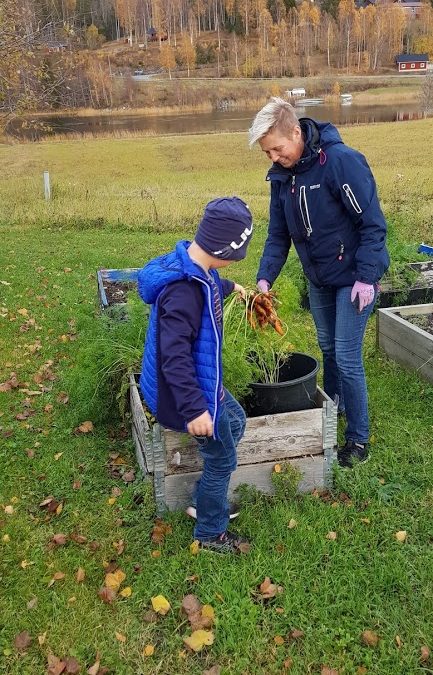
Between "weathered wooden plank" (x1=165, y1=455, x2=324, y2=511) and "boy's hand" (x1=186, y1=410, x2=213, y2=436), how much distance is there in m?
0.89

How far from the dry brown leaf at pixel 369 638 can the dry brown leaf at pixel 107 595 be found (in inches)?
50.6

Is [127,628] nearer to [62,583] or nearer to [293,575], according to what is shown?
[62,583]

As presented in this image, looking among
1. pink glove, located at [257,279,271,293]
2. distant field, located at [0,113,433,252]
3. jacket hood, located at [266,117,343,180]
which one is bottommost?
distant field, located at [0,113,433,252]

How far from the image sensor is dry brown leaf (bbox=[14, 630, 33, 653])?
295 cm

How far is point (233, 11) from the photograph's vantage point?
436 feet

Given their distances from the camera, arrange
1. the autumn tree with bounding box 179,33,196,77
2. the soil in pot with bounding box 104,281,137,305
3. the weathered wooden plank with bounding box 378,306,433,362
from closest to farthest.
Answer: the weathered wooden plank with bounding box 378,306,433,362 → the soil in pot with bounding box 104,281,137,305 → the autumn tree with bounding box 179,33,196,77

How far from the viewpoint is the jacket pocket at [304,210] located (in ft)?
12.4

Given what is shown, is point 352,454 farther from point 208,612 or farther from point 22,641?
point 22,641

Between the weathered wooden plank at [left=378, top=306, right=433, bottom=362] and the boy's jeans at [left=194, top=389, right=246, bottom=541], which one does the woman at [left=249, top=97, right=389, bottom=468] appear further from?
the weathered wooden plank at [left=378, top=306, right=433, bottom=362]

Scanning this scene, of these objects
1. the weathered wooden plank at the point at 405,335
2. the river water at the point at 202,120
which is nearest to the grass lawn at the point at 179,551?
the weathered wooden plank at the point at 405,335

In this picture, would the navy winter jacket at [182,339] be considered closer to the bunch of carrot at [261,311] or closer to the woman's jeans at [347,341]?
the bunch of carrot at [261,311]

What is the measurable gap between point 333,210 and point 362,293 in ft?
1.76

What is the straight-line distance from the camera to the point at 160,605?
3.12 meters

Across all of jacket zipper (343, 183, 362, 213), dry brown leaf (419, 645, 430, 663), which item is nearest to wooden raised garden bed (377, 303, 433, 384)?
jacket zipper (343, 183, 362, 213)
